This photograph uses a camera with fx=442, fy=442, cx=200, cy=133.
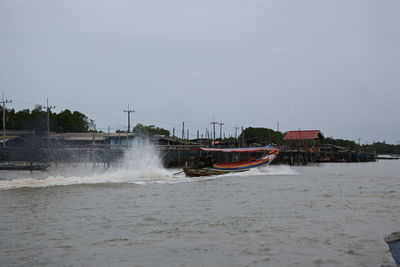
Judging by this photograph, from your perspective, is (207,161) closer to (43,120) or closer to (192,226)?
(192,226)

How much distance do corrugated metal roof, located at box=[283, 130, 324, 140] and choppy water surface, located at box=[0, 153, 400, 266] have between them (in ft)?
158

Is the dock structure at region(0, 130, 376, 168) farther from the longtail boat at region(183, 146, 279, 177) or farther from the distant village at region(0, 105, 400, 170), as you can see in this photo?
the longtail boat at region(183, 146, 279, 177)

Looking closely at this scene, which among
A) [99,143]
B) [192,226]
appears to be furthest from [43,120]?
[192,226]

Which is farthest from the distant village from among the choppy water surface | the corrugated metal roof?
the choppy water surface

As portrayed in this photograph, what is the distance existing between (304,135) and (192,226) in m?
60.2

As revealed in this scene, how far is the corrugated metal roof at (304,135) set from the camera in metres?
69.3

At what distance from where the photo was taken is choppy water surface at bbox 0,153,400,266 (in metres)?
9.12

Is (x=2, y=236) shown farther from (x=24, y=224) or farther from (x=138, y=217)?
(x=138, y=217)

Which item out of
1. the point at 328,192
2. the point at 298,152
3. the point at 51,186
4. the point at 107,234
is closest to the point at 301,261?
the point at 107,234

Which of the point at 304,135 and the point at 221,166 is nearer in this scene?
the point at 221,166

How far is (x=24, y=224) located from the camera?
12586 millimetres

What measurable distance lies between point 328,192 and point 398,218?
25.1 feet

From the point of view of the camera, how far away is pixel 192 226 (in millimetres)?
12445

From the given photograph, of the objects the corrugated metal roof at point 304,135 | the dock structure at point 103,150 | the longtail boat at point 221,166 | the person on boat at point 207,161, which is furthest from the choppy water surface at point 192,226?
the corrugated metal roof at point 304,135
